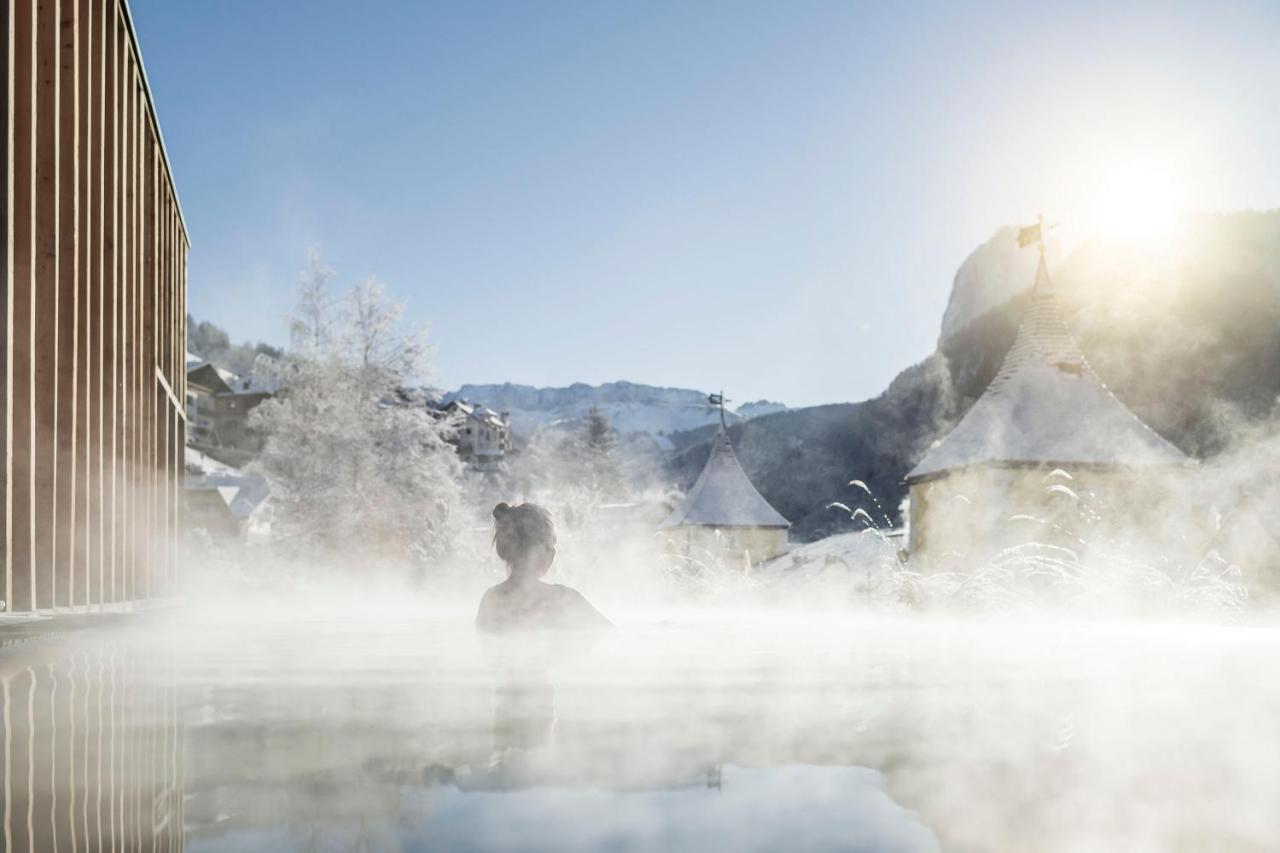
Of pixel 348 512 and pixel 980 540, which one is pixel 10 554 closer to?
pixel 980 540

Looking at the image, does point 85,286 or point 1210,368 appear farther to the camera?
point 1210,368

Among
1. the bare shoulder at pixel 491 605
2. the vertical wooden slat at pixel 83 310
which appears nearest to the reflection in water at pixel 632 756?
the bare shoulder at pixel 491 605

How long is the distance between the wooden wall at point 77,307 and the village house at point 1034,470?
45.0 feet

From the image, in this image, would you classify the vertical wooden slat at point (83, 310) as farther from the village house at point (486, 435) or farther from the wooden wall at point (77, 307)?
the village house at point (486, 435)

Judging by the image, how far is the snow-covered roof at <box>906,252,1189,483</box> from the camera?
58.2ft

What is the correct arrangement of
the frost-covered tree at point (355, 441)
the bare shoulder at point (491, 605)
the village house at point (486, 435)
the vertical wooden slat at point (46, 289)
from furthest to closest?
1. the village house at point (486, 435)
2. the frost-covered tree at point (355, 441)
3. the bare shoulder at point (491, 605)
4. the vertical wooden slat at point (46, 289)

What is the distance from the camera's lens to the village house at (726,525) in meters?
27.7

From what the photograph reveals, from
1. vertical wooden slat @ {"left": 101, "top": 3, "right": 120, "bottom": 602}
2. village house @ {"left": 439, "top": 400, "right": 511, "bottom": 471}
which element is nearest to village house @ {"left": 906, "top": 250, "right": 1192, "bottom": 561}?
vertical wooden slat @ {"left": 101, "top": 3, "right": 120, "bottom": 602}

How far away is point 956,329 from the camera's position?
56.7 meters

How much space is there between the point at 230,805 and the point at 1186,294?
151ft

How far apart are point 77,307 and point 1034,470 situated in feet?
51.0

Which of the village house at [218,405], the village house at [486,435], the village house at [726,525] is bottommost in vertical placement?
the village house at [726,525]

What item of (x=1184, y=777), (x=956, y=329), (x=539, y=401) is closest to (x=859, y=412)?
(x=956, y=329)

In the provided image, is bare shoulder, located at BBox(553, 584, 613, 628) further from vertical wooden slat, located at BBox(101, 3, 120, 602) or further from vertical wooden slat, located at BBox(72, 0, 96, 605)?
vertical wooden slat, located at BBox(101, 3, 120, 602)
